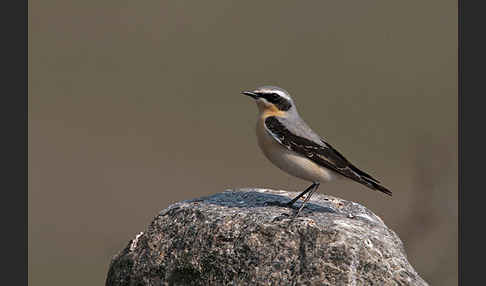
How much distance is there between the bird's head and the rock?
1245 mm

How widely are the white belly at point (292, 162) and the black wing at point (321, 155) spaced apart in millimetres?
65

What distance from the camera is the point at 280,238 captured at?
9.95 metres

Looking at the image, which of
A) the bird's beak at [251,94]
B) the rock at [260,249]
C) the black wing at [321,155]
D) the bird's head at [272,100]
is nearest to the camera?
the rock at [260,249]

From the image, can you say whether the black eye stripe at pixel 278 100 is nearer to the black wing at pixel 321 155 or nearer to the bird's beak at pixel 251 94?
the bird's beak at pixel 251 94

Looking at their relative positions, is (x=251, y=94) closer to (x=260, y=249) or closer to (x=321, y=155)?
(x=321, y=155)

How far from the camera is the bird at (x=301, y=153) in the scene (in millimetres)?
10820

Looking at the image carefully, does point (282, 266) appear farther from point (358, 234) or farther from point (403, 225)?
point (403, 225)

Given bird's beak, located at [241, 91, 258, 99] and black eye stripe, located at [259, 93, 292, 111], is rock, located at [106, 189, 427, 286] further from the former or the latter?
bird's beak, located at [241, 91, 258, 99]

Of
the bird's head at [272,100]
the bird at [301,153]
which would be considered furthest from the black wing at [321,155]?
the bird's head at [272,100]

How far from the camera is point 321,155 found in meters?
10.8

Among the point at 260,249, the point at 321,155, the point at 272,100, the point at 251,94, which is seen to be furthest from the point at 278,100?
the point at 260,249

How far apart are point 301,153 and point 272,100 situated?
88 cm

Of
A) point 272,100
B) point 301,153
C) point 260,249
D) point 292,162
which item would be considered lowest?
point 260,249

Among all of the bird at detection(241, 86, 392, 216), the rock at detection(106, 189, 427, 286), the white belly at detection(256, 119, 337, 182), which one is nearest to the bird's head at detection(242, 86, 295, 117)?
the bird at detection(241, 86, 392, 216)
